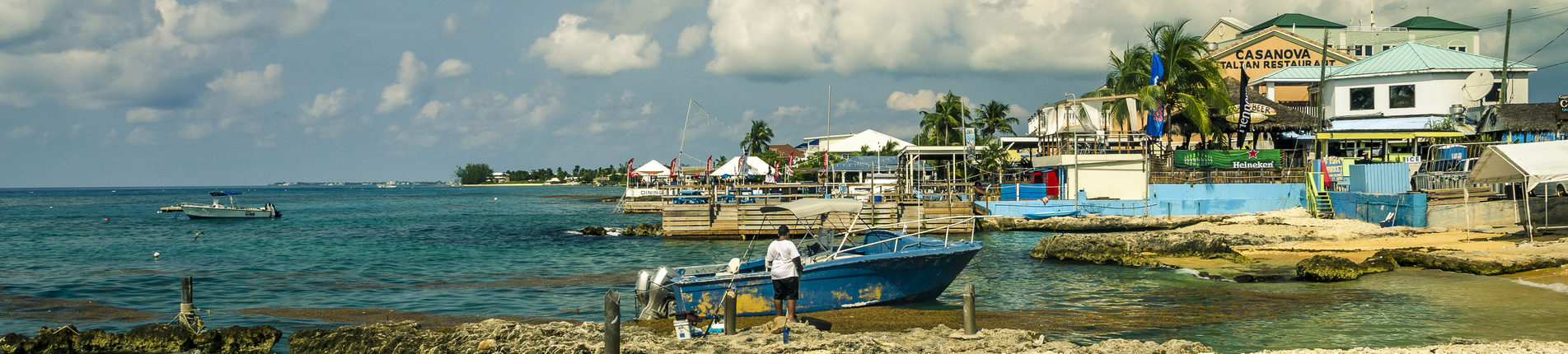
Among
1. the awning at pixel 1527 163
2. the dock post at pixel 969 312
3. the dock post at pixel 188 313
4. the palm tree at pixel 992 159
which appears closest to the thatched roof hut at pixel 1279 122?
the palm tree at pixel 992 159

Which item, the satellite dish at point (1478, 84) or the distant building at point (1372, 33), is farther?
the distant building at point (1372, 33)

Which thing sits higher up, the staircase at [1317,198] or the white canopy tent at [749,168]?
the white canopy tent at [749,168]

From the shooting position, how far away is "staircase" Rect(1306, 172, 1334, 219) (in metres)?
30.0

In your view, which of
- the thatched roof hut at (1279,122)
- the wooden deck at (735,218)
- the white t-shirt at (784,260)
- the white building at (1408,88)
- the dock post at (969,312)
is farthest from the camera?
the white building at (1408,88)

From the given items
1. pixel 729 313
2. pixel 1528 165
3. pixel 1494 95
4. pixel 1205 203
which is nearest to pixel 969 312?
pixel 729 313

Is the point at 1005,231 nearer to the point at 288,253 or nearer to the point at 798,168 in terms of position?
the point at 288,253

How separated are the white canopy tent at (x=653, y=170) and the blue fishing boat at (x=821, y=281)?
4445 centimetres

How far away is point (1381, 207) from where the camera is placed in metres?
25.8

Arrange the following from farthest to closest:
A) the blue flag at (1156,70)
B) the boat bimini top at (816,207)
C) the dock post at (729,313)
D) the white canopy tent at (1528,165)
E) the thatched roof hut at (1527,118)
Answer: the blue flag at (1156,70) < the thatched roof hut at (1527,118) < the white canopy tent at (1528,165) < the boat bimini top at (816,207) < the dock post at (729,313)

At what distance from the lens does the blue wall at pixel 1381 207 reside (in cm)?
2428

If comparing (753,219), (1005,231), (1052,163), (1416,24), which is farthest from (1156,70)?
(1416,24)

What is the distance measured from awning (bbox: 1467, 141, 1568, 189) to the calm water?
452cm

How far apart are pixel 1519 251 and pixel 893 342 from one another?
1445 cm

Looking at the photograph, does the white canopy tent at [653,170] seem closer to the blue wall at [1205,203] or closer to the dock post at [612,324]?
the blue wall at [1205,203]
